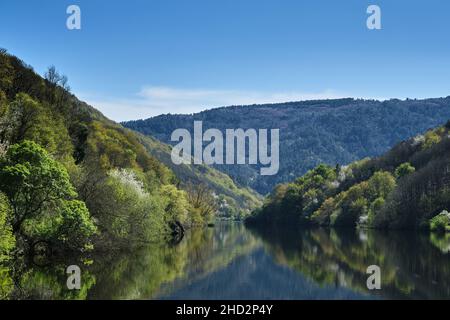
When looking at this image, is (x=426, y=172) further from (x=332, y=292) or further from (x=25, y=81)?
(x=332, y=292)

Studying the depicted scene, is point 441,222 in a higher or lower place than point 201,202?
lower

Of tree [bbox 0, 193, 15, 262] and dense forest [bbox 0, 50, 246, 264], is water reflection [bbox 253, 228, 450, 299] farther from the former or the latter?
tree [bbox 0, 193, 15, 262]

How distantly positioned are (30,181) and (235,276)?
60.5 feet

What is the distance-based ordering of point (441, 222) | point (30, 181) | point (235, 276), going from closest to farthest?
point (30, 181) → point (235, 276) → point (441, 222)

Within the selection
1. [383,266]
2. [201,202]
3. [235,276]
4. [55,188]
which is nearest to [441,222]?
[201,202]

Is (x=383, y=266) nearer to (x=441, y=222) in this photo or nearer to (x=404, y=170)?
(x=441, y=222)

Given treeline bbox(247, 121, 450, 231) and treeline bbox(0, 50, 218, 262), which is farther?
treeline bbox(247, 121, 450, 231)

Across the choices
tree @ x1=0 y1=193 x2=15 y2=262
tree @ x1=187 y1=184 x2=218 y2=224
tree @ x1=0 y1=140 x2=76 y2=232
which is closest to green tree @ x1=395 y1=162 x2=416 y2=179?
tree @ x1=187 y1=184 x2=218 y2=224

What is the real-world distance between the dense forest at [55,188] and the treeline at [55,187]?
8 centimetres

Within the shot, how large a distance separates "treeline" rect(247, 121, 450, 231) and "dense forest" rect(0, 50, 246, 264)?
50.7 meters

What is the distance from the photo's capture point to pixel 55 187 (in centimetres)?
5147

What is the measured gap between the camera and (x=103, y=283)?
4144cm

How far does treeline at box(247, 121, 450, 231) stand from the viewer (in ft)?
428

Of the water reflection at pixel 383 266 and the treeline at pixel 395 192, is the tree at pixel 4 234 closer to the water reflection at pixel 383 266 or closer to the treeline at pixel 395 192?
the water reflection at pixel 383 266
